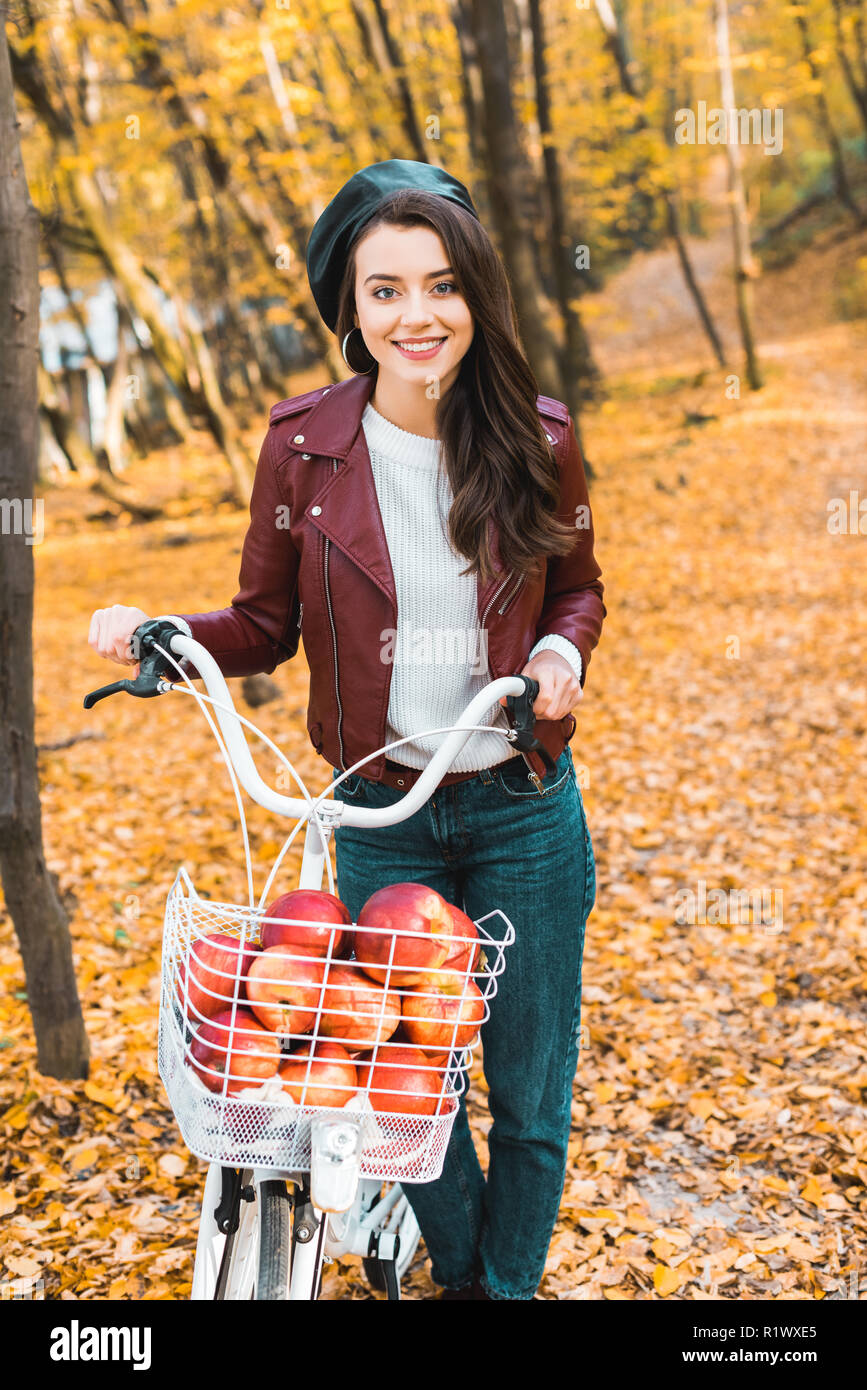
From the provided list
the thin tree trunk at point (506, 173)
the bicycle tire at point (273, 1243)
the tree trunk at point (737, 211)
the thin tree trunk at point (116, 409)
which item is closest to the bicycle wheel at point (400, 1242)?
the bicycle tire at point (273, 1243)

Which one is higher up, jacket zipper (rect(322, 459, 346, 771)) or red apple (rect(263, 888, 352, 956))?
→ jacket zipper (rect(322, 459, 346, 771))

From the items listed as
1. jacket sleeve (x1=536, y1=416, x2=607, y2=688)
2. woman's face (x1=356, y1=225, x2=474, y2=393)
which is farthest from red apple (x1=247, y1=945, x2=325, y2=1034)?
woman's face (x1=356, y1=225, x2=474, y2=393)

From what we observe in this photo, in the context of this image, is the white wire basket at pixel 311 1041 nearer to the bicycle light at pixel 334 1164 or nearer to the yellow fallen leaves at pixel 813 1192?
the bicycle light at pixel 334 1164

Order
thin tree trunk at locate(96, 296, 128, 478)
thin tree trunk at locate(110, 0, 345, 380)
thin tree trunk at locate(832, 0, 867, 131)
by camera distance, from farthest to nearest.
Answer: thin tree trunk at locate(832, 0, 867, 131) → thin tree trunk at locate(96, 296, 128, 478) → thin tree trunk at locate(110, 0, 345, 380)

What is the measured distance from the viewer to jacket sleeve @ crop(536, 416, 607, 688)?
2.43 m

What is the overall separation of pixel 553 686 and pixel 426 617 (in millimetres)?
352

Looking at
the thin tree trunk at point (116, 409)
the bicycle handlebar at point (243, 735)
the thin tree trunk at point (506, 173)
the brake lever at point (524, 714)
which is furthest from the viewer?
the thin tree trunk at point (116, 409)

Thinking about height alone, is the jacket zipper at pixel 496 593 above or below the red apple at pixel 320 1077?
above

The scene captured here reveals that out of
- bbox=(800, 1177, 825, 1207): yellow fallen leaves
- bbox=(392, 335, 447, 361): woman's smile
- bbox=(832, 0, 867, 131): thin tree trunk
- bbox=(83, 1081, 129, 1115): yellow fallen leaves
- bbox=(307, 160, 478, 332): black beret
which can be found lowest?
bbox=(800, 1177, 825, 1207): yellow fallen leaves

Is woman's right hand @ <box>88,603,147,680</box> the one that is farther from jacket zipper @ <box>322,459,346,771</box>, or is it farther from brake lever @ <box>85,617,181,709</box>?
jacket zipper @ <box>322,459,346,771</box>

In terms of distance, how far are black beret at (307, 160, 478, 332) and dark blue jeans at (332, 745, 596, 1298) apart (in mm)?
1091

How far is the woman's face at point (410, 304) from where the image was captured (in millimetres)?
2193

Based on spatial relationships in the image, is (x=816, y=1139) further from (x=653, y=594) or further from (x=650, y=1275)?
(x=653, y=594)

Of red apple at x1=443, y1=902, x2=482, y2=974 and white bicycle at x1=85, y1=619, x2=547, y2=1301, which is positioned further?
red apple at x1=443, y1=902, x2=482, y2=974
